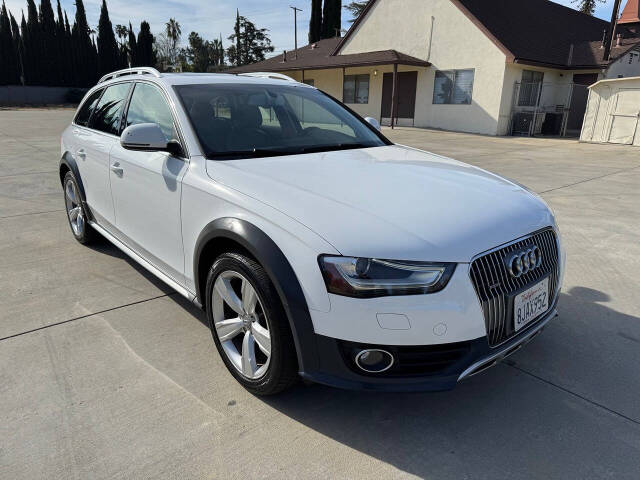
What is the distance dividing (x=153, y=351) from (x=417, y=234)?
185 cm

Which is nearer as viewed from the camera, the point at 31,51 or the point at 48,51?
the point at 31,51

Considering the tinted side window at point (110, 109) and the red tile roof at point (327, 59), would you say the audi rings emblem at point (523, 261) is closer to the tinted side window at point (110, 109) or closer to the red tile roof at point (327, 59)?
the tinted side window at point (110, 109)

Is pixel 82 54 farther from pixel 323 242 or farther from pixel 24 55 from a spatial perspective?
pixel 323 242

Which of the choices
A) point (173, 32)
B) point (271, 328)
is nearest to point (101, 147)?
point (271, 328)

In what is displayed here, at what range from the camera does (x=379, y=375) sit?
2.02 m

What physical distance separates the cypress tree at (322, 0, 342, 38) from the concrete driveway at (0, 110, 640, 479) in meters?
37.4

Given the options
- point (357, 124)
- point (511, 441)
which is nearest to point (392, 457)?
point (511, 441)

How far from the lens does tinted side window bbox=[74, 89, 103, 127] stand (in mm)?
4523

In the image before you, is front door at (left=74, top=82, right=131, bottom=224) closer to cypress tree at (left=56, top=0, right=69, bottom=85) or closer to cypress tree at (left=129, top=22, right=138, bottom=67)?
cypress tree at (left=56, top=0, right=69, bottom=85)

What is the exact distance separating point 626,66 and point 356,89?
13.3m

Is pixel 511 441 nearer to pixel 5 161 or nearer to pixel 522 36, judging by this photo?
pixel 5 161

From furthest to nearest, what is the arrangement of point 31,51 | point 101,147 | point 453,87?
1. point 31,51
2. point 453,87
3. point 101,147

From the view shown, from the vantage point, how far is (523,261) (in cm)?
227

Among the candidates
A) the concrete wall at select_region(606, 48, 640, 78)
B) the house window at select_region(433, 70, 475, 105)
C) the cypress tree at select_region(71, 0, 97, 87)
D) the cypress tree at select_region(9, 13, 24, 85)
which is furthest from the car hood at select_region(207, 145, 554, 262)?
the cypress tree at select_region(71, 0, 97, 87)
